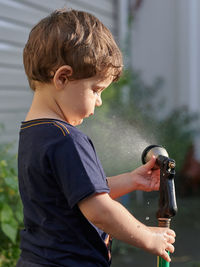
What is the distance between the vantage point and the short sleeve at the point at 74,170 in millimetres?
1510

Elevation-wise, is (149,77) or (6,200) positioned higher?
(149,77)

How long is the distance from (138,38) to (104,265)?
5.94 meters

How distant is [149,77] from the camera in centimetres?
718

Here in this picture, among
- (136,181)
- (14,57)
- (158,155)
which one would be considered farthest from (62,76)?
(14,57)

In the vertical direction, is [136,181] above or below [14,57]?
below

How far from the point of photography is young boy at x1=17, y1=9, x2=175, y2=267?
5.04 ft

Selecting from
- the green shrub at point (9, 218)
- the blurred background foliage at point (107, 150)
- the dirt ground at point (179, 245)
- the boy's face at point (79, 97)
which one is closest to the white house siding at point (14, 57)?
the blurred background foliage at point (107, 150)

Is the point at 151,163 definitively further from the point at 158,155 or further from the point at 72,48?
the point at 72,48

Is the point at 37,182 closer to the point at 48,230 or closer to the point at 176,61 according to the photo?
the point at 48,230

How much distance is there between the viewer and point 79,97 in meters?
1.65

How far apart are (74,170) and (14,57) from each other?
282 cm

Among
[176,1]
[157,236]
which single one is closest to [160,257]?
[157,236]

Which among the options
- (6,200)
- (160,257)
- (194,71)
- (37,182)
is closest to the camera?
(37,182)

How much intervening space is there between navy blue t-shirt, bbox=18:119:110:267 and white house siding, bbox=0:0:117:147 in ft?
7.55
